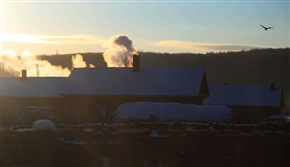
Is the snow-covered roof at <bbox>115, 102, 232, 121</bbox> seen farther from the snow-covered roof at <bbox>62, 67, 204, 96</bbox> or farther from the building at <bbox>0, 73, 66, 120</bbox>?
the building at <bbox>0, 73, 66, 120</bbox>

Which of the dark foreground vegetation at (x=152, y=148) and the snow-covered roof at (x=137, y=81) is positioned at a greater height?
the snow-covered roof at (x=137, y=81)

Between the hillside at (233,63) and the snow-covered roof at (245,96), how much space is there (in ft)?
198

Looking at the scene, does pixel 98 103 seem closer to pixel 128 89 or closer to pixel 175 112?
pixel 128 89

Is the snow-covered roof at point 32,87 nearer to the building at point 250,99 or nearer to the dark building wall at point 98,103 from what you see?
the dark building wall at point 98,103

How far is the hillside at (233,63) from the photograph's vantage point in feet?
459

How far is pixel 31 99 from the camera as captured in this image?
57.5 m

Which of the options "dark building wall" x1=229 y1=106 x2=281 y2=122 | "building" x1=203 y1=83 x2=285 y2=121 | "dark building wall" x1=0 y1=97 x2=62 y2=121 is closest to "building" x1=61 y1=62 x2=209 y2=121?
"dark building wall" x1=0 y1=97 x2=62 y2=121

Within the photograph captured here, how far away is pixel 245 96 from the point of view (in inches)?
2366

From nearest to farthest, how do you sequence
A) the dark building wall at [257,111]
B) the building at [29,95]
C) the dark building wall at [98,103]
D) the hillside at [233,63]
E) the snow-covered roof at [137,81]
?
the dark building wall at [98,103] → the snow-covered roof at [137,81] → the building at [29,95] → the dark building wall at [257,111] → the hillside at [233,63]

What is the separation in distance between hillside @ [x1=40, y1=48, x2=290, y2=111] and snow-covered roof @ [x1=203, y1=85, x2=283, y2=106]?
198 feet

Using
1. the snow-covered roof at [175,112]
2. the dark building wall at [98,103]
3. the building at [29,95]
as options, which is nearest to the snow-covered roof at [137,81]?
the dark building wall at [98,103]

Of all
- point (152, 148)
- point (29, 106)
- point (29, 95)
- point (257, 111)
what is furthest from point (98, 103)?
point (152, 148)

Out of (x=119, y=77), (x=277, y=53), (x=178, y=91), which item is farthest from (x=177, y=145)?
(x=277, y=53)

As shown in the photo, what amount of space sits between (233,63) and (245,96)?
10641cm
